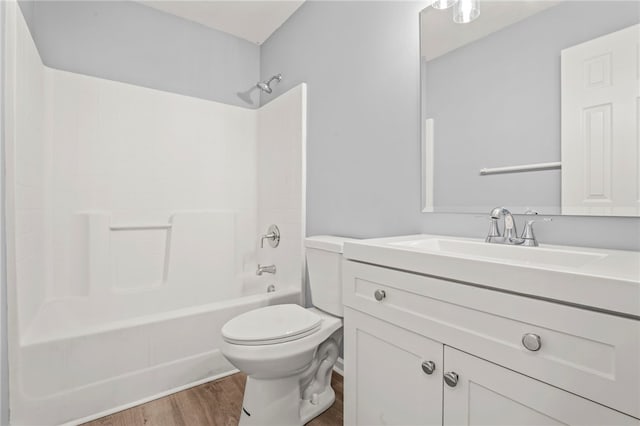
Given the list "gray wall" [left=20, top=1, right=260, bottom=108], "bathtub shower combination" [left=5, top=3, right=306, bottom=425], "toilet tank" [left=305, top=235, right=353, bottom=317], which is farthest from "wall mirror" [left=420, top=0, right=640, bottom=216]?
"gray wall" [left=20, top=1, right=260, bottom=108]

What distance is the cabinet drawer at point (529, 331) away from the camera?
0.59 metres

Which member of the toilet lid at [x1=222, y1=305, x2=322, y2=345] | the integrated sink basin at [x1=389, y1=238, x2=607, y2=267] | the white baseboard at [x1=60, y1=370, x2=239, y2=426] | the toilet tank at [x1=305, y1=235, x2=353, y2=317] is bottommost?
the white baseboard at [x1=60, y1=370, x2=239, y2=426]

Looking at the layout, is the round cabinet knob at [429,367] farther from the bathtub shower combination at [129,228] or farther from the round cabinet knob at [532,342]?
the bathtub shower combination at [129,228]

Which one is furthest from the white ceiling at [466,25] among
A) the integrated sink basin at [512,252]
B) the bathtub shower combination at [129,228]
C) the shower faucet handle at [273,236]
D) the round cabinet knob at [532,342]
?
the shower faucet handle at [273,236]

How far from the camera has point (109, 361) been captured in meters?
1.51

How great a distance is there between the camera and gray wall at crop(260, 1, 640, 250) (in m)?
1.48

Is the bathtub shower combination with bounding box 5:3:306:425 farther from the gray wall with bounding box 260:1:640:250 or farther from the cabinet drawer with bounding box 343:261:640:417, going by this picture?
the cabinet drawer with bounding box 343:261:640:417

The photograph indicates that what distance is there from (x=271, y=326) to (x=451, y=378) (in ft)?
2.55

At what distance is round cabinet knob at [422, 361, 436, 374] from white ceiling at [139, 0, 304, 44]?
2.33 meters

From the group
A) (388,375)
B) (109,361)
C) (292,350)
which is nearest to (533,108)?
(388,375)

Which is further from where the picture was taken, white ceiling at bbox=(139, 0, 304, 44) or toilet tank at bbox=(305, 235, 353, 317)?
white ceiling at bbox=(139, 0, 304, 44)

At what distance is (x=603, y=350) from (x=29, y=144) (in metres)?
2.26

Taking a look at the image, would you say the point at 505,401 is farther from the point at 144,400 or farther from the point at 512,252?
the point at 144,400

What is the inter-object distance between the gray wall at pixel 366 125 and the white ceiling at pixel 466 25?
2.4 inches
